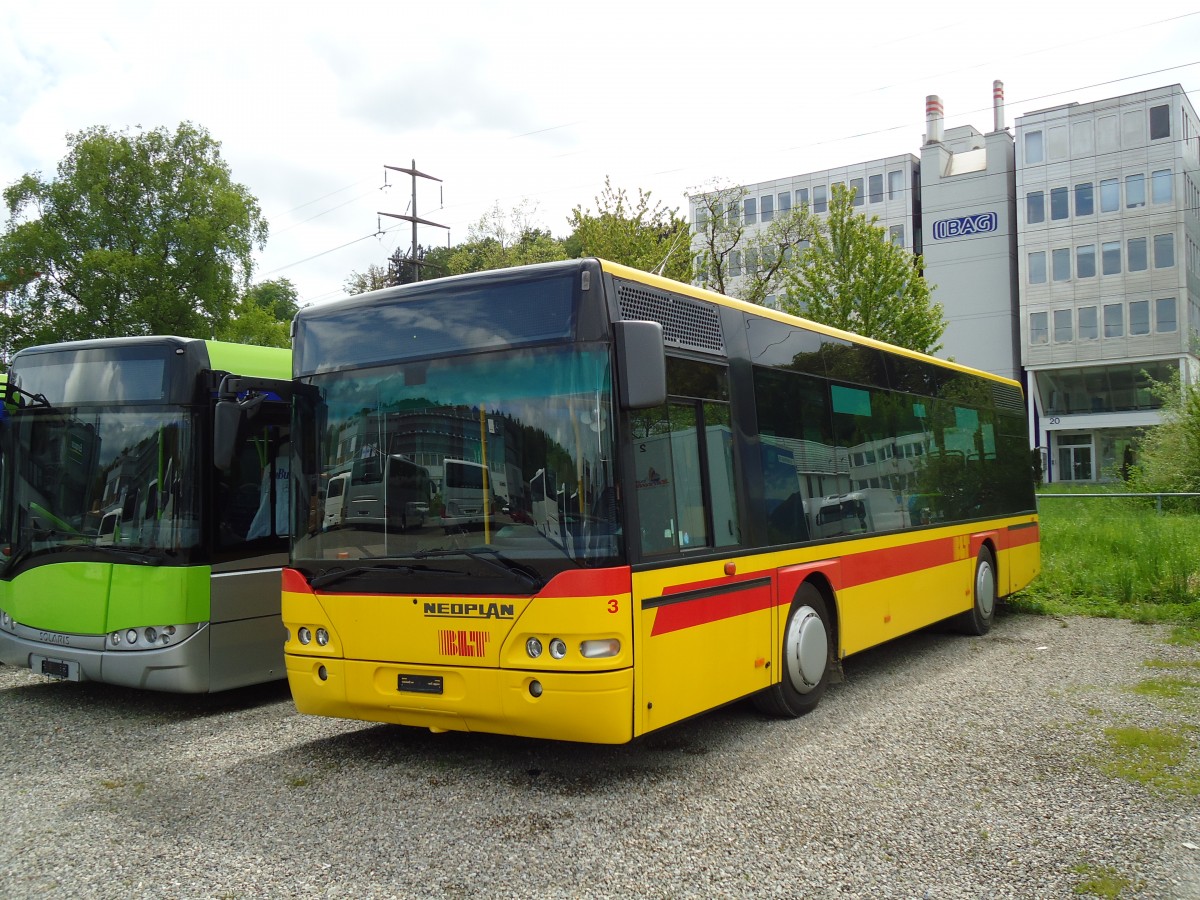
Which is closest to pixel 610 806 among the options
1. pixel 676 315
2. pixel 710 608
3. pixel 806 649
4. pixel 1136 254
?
pixel 710 608

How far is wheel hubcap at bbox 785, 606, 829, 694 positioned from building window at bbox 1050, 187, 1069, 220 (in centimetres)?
5261

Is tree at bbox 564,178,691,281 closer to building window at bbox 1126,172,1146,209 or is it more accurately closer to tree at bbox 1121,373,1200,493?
tree at bbox 1121,373,1200,493

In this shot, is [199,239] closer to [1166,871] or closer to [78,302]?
[78,302]

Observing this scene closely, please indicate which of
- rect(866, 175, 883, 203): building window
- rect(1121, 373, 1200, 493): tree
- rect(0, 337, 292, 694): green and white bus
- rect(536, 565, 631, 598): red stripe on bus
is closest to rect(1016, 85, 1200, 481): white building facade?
rect(866, 175, 883, 203): building window

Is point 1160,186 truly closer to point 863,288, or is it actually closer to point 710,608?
point 863,288

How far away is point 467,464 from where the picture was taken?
5.95 m

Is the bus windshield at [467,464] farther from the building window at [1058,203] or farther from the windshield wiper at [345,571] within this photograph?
the building window at [1058,203]

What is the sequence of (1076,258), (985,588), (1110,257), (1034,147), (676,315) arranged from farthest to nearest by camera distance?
(1034,147) → (1076,258) → (1110,257) → (985,588) → (676,315)

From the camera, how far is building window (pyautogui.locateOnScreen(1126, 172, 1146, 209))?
51469mm

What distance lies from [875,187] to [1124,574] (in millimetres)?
55023

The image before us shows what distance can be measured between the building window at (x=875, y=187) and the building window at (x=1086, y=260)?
1403cm

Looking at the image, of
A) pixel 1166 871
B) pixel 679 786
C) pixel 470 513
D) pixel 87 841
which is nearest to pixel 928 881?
pixel 1166 871

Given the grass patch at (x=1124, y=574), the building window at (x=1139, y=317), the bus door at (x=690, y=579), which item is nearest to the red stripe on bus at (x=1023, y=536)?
the grass patch at (x=1124, y=574)

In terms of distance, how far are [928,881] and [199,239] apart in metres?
33.5
